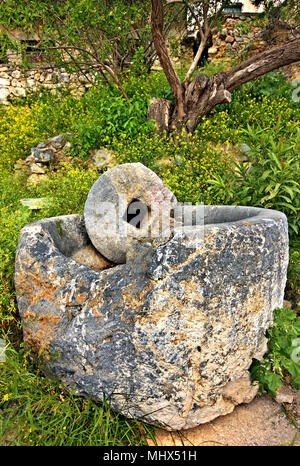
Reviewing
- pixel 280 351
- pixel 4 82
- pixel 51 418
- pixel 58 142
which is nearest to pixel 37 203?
pixel 58 142

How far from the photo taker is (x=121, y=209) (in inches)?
104

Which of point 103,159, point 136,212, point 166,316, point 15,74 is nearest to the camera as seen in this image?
point 166,316

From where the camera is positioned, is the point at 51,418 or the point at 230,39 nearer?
the point at 51,418

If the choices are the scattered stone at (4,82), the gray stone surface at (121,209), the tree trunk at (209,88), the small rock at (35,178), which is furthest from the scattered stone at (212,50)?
the gray stone surface at (121,209)

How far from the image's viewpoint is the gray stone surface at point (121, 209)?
2594 mm

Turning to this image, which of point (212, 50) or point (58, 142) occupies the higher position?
A: point (212, 50)

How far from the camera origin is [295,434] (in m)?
1.96

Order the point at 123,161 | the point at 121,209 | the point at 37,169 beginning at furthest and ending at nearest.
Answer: the point at 37,169, the point at 123,161, the point at 121,209

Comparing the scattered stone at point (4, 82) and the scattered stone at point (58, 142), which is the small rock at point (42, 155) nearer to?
the scattered stone at point (58, 142)

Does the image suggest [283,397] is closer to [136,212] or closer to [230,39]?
[136,212]

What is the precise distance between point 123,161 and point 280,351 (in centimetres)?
353

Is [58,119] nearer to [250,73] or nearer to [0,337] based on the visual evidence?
[250,73]
